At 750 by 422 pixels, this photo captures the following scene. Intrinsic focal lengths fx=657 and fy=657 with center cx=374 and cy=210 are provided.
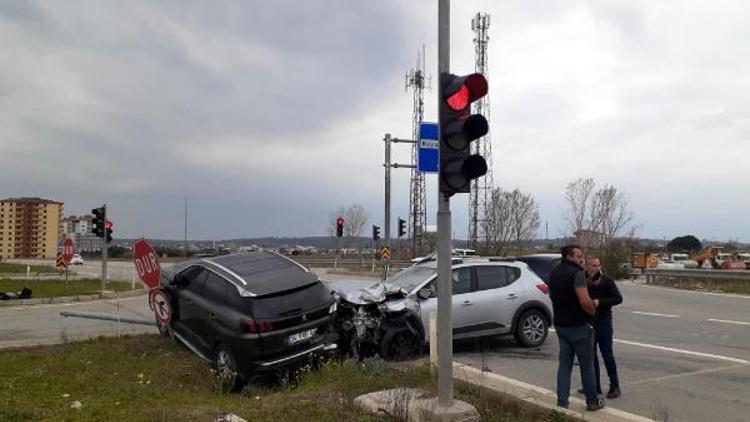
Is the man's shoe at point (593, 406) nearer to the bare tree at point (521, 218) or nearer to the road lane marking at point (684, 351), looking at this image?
the road lane marking at point (684, 351)

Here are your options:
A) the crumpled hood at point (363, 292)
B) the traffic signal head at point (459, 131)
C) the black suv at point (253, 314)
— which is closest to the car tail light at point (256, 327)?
the black suv at point (253, 314)

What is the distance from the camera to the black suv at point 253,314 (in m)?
8.89

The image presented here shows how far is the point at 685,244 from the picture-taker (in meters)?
89.5

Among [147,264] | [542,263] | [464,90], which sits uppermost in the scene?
[464,90]

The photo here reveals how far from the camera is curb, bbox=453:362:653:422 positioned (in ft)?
21.6

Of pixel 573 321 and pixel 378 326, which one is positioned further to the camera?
pixel 378 326

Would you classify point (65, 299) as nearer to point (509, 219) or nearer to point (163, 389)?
point (163, 389)

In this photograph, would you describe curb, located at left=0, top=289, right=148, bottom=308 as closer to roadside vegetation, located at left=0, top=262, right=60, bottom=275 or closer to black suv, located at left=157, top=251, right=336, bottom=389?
black suv, located at left=157, top=251, right=336, bottom=389

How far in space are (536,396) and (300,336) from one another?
3394 mm

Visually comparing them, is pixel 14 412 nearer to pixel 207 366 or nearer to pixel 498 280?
pixel 207 366

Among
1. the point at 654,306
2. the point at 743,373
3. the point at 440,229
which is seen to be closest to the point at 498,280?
the point at 743,373

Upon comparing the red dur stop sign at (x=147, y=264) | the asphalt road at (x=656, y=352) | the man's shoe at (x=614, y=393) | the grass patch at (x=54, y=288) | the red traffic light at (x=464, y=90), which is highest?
the red traffic light at (x=464, y=90)

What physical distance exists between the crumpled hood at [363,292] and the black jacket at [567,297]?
12.9ft

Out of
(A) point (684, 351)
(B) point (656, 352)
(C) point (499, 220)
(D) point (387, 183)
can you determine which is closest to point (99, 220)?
(D) point (387, 183)
